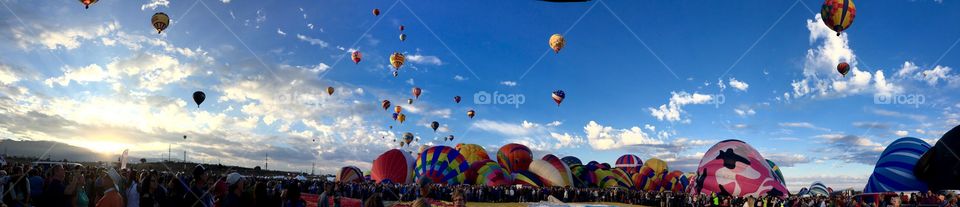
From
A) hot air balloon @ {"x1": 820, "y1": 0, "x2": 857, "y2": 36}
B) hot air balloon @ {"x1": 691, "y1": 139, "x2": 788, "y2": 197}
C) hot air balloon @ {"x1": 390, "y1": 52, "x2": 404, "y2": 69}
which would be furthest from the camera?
hot air balloon @ {"x1": 390, "y1": 52, "x2": 404, "y2": 69}

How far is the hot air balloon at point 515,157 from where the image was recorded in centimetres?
5053

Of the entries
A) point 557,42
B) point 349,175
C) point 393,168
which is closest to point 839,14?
point 557,42

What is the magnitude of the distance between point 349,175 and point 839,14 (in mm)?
40848

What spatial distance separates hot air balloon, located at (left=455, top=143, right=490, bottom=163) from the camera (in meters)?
50.0

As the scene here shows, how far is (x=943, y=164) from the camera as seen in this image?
22.8 metres

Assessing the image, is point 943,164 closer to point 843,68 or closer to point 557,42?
point 843,68

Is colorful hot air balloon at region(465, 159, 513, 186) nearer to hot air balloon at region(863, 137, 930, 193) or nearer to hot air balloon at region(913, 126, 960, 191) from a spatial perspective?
hot air balloon at region(863, 137, 930, 193)

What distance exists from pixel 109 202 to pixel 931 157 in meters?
29.8

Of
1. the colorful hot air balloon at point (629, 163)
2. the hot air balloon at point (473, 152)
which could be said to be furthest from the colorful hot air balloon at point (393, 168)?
the colorful hot air balloon at point (629, 163)

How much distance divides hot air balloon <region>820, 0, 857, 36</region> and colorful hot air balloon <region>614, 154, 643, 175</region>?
4029 centimetres

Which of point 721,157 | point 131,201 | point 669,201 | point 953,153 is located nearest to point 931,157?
A: point 953,153

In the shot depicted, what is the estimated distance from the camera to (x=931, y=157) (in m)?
23.8

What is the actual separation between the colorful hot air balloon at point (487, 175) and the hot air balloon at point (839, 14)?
24.2m

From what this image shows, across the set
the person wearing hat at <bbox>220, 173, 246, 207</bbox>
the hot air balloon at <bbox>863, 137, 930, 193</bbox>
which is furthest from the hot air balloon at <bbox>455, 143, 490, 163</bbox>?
the person wearing hat at <bbox>220, 173, 246, 207</bbox>
